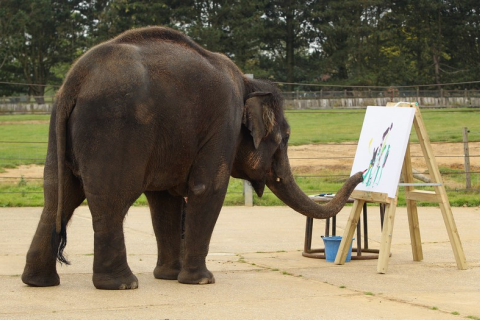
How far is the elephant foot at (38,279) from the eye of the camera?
24.3ft

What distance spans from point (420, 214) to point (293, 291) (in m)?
7.05

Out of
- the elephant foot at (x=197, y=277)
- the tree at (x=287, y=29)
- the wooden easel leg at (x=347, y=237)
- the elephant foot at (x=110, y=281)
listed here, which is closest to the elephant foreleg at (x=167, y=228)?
the elephant foot at (x=197, y=277)

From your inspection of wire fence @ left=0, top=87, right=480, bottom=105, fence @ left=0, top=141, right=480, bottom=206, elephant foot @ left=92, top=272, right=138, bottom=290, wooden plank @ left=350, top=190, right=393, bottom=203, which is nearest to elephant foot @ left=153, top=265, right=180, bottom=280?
elephant foot @ left=92, top=272, right=138, bottom=290

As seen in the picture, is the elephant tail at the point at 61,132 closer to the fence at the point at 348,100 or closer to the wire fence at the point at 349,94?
the fence at the point at 348,100

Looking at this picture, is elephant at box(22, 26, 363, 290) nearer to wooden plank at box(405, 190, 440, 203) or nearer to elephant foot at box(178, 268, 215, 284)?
elephant foot at box(178, 268, 215, 284)

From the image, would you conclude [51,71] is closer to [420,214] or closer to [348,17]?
[348,17]

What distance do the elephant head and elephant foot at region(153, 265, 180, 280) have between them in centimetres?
114

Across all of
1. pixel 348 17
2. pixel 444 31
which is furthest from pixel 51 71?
pixel 444 31

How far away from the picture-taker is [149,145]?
723 centimetres

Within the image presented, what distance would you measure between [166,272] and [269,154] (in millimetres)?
1498

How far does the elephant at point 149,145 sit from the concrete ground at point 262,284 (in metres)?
0.34

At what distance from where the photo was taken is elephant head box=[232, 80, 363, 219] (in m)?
8.07

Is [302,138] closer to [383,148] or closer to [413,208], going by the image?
[413,208]

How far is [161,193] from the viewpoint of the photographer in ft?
27.3
